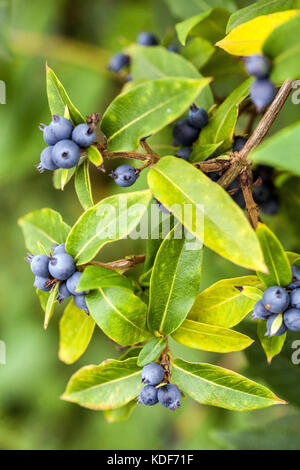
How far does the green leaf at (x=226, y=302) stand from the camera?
77 cm

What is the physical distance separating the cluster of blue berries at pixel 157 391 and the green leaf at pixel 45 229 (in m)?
0.27

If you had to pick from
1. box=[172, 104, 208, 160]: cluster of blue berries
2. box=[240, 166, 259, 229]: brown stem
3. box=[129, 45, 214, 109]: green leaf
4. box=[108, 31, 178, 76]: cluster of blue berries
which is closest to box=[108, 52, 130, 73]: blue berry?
box=[108, 31, 178, 76]: cluster of blue berries

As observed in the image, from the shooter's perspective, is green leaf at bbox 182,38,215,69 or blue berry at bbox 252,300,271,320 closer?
blue berry at bbox 252,300,271,320

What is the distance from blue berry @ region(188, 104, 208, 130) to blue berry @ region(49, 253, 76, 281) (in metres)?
0.35

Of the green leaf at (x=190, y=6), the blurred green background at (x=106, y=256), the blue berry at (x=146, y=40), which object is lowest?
the blurred green background at (x=106, y=256)

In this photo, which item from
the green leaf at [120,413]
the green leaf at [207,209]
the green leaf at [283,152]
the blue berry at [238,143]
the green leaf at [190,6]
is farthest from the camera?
the green leaf at [190,6]

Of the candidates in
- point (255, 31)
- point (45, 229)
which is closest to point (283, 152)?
point (255, 31)

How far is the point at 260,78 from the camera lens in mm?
587

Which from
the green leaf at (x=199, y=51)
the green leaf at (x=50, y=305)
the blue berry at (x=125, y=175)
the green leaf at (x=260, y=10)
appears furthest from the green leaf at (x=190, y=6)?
the green leaf at (x=50, y=305)

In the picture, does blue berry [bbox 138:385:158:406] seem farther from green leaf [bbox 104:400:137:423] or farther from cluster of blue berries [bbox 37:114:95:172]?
cluster of blue berries [bbox 37:114:95:172]

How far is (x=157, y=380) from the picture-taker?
2.43ft

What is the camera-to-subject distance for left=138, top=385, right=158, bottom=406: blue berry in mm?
738

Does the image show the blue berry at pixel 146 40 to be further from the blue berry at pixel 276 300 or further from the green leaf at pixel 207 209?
the blue berry at pixel 276 300

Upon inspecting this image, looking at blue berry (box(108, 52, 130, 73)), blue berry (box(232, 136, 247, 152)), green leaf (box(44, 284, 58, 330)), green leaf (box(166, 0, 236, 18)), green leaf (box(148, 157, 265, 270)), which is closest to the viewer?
green leaf (box(148, 157, 265, 270))
